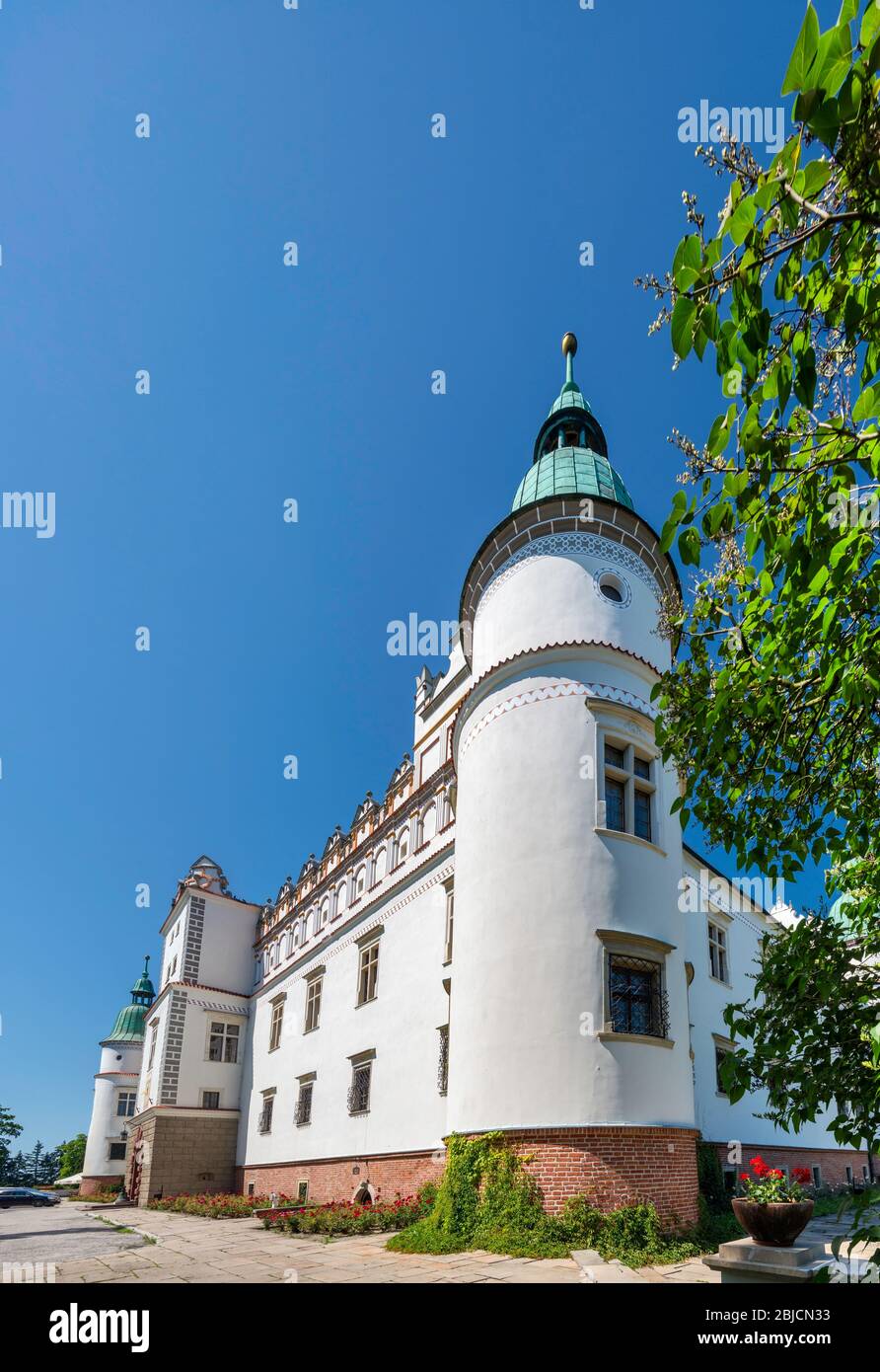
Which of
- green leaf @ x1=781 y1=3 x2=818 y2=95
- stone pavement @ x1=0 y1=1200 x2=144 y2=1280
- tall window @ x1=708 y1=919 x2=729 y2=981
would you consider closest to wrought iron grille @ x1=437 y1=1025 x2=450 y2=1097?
stone pavement @ x1=0 y1=1200 x2=144 y2=1280

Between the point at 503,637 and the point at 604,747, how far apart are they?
9.68ft

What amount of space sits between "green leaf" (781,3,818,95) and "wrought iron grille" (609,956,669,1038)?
11.7 m

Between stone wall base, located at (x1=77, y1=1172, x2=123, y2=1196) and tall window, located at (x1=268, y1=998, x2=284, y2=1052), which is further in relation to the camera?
stone wall base, located at (x1=77, y1=1172, x2=123, y2=1196)

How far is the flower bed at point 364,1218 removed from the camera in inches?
577

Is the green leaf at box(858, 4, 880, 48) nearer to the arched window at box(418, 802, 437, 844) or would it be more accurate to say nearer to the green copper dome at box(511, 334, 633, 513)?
the green copper dome at box(511, 334, 633, 513)

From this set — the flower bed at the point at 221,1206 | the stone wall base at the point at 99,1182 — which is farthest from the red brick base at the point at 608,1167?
the stone wall base at the point at 99,1182

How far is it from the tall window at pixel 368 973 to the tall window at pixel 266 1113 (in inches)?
318

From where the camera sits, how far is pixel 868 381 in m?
3.89

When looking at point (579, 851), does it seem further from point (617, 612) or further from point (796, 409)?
point (796, 409)

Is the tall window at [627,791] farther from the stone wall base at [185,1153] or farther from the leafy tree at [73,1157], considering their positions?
the leafy tree at [73,1157]

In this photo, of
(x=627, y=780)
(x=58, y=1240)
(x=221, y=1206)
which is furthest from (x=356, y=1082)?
(x=627, y=780)

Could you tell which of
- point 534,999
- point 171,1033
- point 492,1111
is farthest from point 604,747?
point 171,1033

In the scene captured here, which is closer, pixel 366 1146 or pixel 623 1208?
pixel 623 1208

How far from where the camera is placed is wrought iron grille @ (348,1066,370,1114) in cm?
1945
